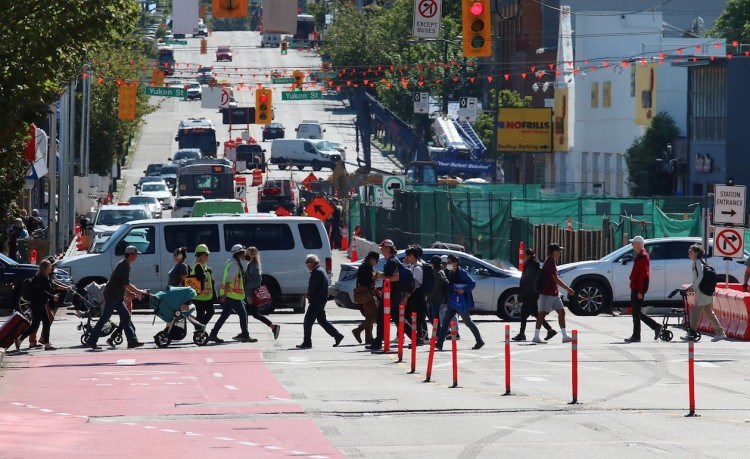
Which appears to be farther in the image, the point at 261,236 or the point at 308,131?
the point at 308,131

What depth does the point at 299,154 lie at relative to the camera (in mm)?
92688

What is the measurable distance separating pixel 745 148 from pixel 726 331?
31.2m

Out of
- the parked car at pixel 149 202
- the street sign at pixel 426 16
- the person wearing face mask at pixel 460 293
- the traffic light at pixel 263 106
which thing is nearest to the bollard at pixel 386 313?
the person wearing face mask at pixel 460 293

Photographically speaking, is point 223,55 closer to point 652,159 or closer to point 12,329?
point 652,159

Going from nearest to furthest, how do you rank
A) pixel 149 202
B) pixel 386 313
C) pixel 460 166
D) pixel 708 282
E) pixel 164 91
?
pixel 386 313 → pixel 708 282 → pixel 149 202 → pixel 164 91 → pixel 460 166

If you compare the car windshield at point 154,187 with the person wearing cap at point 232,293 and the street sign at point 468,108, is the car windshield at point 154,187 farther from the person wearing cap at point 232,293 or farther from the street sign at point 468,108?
Answer: the person wearing cap at point 232,293

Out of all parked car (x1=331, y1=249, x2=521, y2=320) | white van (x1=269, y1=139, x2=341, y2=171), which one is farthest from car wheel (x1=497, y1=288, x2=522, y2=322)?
white van (x1=269, y1=139, x2=341, y2=171)

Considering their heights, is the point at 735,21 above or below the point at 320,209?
above

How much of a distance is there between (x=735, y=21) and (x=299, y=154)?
2879 cm

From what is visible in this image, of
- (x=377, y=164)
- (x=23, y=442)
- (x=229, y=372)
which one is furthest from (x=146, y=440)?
(x=377, y=164)

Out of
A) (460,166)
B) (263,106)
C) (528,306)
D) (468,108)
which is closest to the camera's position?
(528,306)

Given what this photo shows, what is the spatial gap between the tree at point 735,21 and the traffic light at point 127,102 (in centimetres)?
3323

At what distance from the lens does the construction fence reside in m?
34.8

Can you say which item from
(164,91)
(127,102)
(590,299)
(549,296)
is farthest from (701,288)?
(127,102)
